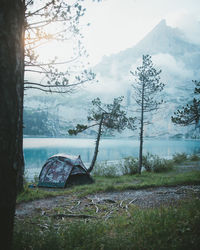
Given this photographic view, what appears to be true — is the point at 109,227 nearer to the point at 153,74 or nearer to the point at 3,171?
the point at 3,171

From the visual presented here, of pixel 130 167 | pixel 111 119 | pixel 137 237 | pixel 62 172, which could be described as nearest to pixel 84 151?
pixel 130 167

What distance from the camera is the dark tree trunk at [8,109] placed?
1700 millimetres

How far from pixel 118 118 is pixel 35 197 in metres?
10.4

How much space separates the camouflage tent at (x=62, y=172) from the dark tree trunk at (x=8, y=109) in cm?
963

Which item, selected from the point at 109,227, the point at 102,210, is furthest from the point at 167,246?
the point at 102,210

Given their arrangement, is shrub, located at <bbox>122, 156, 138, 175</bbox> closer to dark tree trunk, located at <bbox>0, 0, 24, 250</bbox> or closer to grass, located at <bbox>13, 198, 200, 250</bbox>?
grass, located at <bbox>13, 198, 200, 250</bbox>

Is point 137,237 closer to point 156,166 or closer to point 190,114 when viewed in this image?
point 190,114

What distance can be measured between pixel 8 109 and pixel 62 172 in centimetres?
1028

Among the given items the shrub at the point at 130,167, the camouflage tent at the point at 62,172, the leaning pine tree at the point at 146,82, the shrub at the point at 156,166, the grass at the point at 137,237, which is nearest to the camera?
the grass at the point at 137,237

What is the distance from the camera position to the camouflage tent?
11195 millimetres

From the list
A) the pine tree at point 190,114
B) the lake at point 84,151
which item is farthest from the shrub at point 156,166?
the lake at point 84,151

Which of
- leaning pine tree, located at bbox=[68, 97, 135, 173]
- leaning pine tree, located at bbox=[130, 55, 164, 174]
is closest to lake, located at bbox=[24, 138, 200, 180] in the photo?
leaning pine tree, located at bbox=[68, 97, 135, 173]

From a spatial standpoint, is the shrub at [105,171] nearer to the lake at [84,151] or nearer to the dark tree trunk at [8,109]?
the lake at [84,151]

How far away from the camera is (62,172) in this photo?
11391mm
